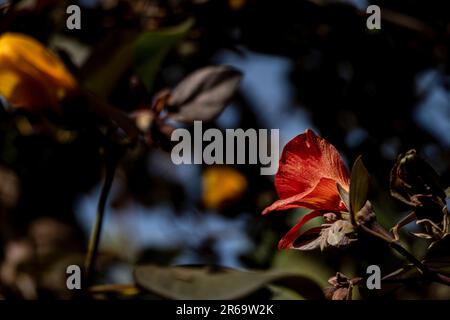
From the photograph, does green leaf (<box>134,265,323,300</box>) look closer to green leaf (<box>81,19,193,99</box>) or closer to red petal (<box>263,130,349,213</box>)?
red petal (<box>263,130,349,213</box>)

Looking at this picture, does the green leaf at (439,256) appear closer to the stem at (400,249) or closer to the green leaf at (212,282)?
the stem at (400,249)

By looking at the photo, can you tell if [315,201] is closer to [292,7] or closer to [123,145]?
[123,145]

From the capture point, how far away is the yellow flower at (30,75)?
55 centimetres

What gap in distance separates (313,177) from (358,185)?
5 centimetres

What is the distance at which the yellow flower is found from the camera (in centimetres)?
55

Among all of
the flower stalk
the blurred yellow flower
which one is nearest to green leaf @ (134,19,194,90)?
the flower stalk

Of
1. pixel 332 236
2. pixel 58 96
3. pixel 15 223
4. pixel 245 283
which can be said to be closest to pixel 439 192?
pixel 332 236

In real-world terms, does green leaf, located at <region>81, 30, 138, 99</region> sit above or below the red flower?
above

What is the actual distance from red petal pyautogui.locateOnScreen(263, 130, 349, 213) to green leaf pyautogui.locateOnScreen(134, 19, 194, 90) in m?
0.35

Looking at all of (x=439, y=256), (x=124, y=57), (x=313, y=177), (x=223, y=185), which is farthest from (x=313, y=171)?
(x=223, y=185)

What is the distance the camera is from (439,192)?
497 mm

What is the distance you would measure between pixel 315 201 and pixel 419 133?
0.70 meters

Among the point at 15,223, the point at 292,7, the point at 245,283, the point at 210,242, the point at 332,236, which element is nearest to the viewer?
the point at 332,236

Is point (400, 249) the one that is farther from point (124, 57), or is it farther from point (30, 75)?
point (124, 57)
